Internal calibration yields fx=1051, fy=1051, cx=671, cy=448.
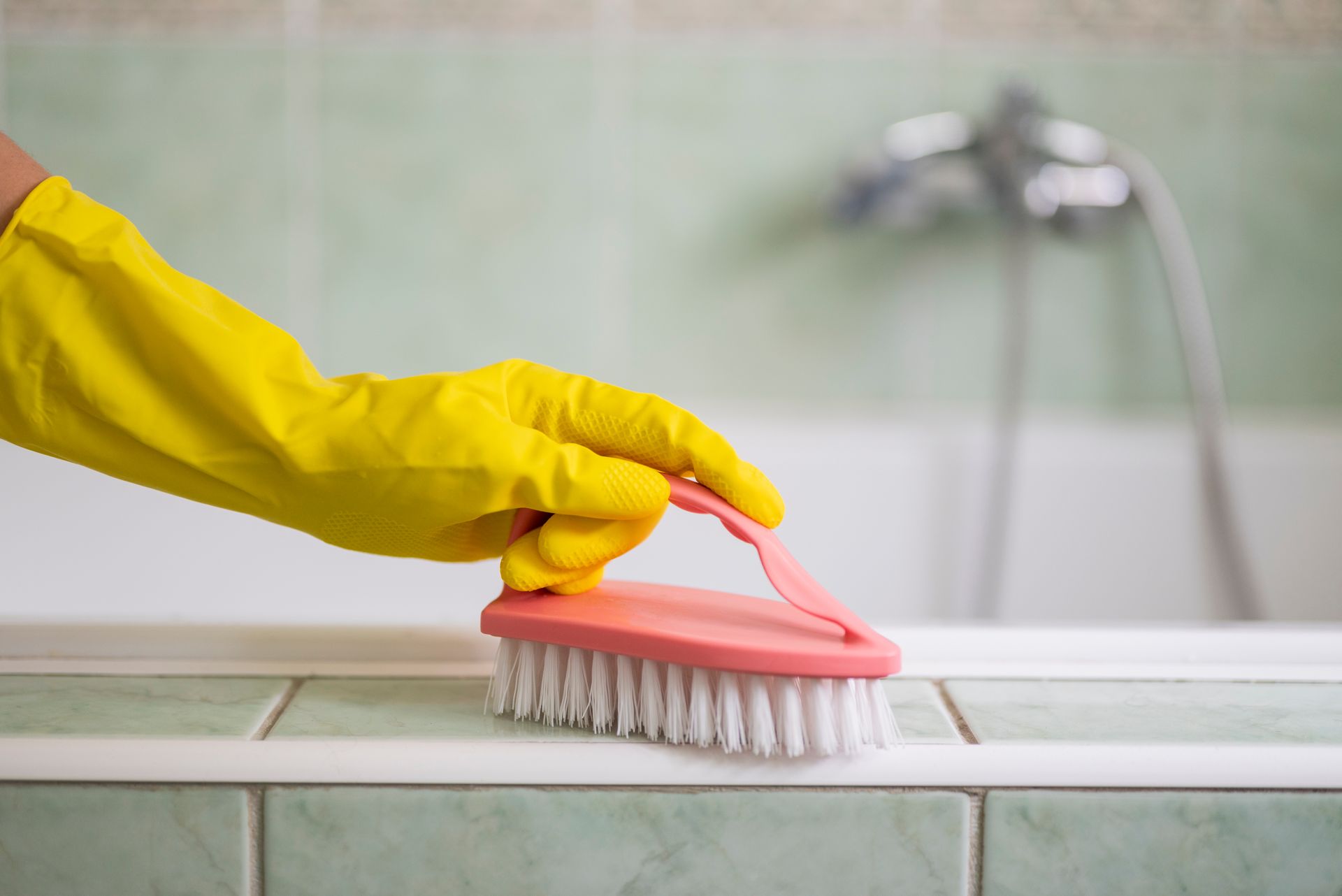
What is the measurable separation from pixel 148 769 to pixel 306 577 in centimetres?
68

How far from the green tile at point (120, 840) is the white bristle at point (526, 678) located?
0.11m

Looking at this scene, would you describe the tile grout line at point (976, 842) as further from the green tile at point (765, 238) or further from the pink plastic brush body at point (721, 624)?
the green tile at point (765, 238)

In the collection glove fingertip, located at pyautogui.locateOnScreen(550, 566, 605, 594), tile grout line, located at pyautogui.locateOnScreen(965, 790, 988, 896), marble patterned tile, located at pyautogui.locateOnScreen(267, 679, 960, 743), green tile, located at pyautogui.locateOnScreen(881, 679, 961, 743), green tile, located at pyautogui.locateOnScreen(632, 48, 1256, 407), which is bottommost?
tile grout line, located at pyautogui.locateOnScreen(965, 790, 988, 896)

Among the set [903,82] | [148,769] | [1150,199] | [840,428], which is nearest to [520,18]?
[903,82]

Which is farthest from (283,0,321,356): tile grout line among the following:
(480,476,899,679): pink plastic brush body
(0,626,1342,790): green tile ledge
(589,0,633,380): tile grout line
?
(480,476,899,679): pink plastic brush body

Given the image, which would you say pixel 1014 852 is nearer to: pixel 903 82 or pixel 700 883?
pixel 700 883

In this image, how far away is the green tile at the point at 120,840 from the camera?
399 mm

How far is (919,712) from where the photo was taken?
1.53 ft

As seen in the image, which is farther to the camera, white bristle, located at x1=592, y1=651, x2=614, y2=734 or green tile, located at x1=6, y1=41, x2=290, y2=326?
green tile, located at x1=6, y1=41, x2=290, y2=326

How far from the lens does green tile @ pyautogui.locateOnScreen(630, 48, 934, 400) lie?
1336mm

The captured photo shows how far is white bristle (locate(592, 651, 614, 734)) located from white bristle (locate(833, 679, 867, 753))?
9cm

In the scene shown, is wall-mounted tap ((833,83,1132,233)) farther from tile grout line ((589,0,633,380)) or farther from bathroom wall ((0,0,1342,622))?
tile grout line ((589,0,633,380))

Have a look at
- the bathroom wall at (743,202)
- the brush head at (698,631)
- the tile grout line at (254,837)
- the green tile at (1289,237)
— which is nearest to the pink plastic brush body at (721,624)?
the brush head at (698,631)

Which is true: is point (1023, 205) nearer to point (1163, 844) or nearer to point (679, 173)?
point (679, 173)
